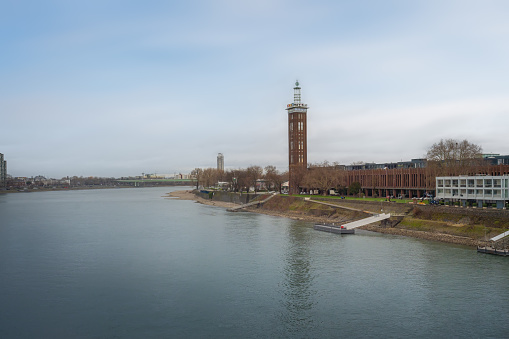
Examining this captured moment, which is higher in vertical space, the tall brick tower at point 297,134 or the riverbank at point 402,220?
the tall brick tower at point 297,134

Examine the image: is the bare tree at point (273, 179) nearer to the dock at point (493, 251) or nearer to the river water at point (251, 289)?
the river water at point (251, 289)

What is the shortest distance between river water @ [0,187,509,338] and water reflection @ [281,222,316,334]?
0.35 feet

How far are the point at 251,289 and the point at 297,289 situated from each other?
3812 mm

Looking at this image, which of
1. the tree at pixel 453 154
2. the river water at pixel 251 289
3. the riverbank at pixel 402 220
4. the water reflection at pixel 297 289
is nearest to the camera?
the river water at pixel 251 289

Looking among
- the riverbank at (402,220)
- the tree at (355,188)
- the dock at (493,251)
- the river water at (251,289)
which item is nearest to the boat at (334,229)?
the riverbank at (402,220)

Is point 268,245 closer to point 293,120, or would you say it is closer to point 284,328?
point 284,328

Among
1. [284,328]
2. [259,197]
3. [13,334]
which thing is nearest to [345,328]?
[284,328]

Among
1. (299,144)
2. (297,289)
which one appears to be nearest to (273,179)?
(299,144)

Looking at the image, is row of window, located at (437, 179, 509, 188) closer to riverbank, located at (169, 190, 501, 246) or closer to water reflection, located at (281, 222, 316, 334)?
riverbank, located at (169, 190, 501, 246)

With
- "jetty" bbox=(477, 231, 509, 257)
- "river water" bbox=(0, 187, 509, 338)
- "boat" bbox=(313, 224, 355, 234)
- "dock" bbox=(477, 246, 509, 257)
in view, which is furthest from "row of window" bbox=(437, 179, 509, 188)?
"boat" bbox=(313, 224, 355, 234)

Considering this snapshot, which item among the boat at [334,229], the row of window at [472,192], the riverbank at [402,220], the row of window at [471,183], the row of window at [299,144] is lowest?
the boat at [334,229]

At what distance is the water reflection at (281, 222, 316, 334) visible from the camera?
90.4 feet

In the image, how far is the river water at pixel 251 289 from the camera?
2633 centimetres

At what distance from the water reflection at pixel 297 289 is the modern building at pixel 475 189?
27.8 m
